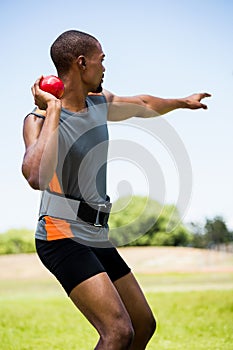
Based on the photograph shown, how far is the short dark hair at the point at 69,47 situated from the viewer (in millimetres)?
3414

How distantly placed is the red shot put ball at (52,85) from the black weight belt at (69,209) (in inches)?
21.3

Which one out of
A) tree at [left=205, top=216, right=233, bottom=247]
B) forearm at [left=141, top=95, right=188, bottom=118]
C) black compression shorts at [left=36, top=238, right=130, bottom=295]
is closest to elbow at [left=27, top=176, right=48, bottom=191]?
black compression shorts at [left=36, top=238, right=130, bottom=295]

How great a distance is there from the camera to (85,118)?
348cm

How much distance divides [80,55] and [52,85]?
285 mm

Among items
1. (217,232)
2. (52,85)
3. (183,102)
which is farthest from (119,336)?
(217,232)

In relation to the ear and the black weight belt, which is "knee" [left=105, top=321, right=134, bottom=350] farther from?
the ear

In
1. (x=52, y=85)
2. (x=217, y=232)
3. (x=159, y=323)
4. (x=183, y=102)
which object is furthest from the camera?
(x=217, y=232)

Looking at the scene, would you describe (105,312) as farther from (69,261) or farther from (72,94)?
(72,94)

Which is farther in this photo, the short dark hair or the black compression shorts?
the short dark hair

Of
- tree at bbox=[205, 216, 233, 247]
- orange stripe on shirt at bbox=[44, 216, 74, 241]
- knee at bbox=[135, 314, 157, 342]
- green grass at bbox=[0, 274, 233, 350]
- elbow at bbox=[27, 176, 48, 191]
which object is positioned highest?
elbow at bbox=[27, 176, 48, 191]

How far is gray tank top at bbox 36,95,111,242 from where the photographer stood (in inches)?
129

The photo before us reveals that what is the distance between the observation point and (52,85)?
10.7 feet

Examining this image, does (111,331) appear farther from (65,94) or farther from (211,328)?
(211,328)

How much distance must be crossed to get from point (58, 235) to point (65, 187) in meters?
0.27
